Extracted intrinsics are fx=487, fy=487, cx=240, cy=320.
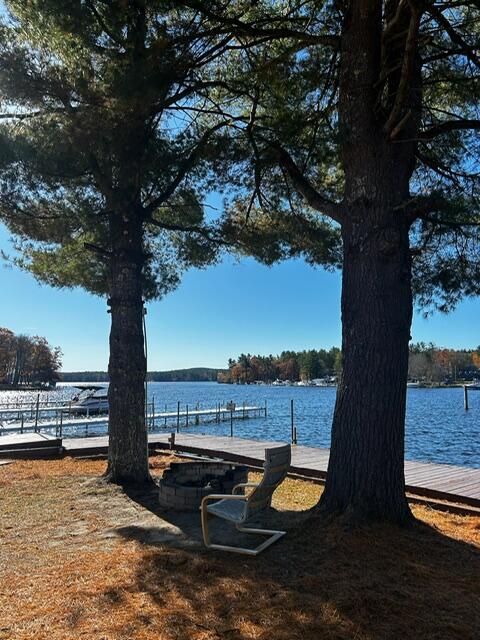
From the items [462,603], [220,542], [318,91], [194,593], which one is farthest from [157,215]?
[462,603]

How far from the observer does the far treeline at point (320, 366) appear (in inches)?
2820

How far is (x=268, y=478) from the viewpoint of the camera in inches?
129

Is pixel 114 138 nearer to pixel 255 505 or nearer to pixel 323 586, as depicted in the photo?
pixel 255 505

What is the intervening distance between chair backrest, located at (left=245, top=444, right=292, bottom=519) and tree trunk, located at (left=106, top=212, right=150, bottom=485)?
2.66 m

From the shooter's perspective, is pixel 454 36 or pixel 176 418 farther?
pixel 176 418

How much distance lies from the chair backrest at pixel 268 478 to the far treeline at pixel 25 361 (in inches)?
2452

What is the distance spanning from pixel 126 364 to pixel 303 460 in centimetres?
346

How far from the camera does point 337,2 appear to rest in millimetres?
4633

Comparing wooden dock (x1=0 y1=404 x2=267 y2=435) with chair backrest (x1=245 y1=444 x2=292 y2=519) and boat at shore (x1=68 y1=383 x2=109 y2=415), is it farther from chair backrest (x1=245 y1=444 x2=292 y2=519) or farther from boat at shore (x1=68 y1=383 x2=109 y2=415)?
chair backrest (x1=245 y1=444 x2=292 y2=519)

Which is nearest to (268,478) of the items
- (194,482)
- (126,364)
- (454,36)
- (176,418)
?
(194,482)

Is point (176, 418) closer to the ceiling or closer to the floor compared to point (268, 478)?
closer to the floor

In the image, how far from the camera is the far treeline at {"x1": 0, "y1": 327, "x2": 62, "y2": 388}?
61.2 metres

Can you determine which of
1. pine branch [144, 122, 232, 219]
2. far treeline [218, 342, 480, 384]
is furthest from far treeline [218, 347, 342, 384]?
pine branch [144, 122, 232, 219]

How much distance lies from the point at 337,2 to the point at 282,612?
5.03m
